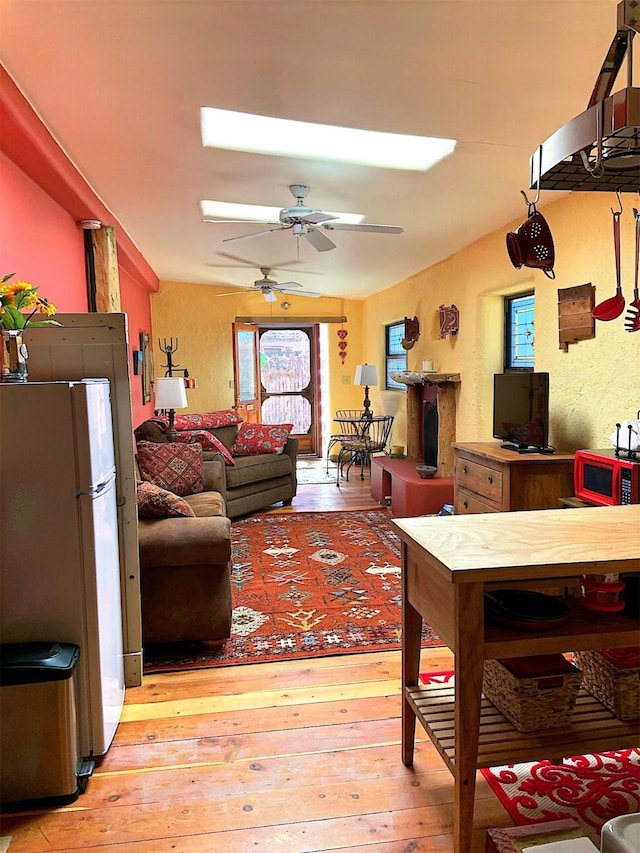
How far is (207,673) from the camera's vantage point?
2.72 m

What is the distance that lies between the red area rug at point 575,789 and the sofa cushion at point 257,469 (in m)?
3.86

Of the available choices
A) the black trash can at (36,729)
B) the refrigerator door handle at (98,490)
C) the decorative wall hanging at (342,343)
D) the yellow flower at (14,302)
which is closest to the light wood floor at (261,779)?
the black trash can at (36,729)

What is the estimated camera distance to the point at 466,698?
1.52 meters

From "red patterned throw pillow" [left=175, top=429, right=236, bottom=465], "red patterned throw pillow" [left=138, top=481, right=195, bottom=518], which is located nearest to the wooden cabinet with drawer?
"red patterned throw pillow" [left=138, top=481, right=195, bottom=518]

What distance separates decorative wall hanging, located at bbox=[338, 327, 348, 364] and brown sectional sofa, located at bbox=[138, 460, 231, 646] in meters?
6.33

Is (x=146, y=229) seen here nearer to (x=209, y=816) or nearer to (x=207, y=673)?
(x=207, y=673)

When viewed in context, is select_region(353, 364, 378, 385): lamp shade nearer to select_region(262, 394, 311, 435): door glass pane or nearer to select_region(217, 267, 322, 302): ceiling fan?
select_region(217, 267, 322, 302): ceiling fan

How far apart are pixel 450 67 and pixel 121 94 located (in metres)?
1.36

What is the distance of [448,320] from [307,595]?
3.08m

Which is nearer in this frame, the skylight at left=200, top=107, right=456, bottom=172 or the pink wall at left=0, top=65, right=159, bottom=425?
the pink wall at left=0, top=65, right=159, bottom=425

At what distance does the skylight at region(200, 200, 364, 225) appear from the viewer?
430 cm

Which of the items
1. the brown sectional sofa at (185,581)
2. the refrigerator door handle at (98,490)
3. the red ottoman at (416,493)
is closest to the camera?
the refrigerator door handle at (98,490)

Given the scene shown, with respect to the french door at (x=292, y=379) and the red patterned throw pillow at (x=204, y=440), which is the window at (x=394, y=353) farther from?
the red patterned throw pillow at (x=204, y=440)

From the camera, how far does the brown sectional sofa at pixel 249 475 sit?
5156 millimetres
